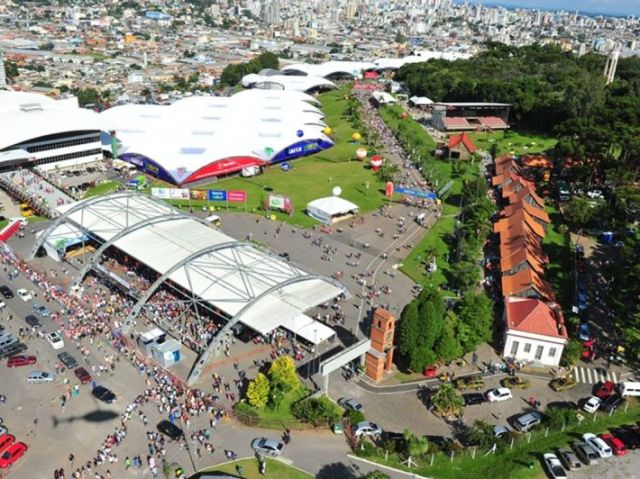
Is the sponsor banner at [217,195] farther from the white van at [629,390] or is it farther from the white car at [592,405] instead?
the white van at [629,390]

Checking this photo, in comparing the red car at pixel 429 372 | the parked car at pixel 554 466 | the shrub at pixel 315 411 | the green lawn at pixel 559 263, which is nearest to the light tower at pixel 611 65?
the green lawn at pixel 559 263

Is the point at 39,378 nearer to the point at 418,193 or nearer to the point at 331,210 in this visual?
the point at 331,210

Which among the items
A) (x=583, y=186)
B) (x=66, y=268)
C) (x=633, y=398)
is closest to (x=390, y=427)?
(x=633, y=398)

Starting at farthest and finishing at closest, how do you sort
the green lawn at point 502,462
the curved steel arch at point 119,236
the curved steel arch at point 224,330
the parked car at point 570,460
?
1. the curved steel arch at point 119,236
2. the curved steel arch at point 224,330
3. the parked car at point 570,460
4. the green lawn at point 502,462

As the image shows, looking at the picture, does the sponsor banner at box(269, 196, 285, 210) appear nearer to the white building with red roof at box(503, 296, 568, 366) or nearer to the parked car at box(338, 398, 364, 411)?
the white building with red roof at box(503, 296, 568, 366)

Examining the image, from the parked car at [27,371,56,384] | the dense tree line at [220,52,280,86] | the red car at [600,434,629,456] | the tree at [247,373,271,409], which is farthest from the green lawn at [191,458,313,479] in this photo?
the dense tree line at [220,52,280,86]
